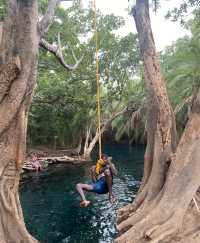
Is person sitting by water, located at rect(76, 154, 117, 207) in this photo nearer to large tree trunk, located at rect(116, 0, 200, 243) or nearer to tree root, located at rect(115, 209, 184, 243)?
large tree trunk, located at rect(116, 0, 200, 243)

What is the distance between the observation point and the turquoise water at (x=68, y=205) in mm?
13625

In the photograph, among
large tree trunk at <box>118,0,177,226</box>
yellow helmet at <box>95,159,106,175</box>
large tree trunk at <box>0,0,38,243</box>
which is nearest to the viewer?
large tree trunk at <box>0,0,38,243</box>

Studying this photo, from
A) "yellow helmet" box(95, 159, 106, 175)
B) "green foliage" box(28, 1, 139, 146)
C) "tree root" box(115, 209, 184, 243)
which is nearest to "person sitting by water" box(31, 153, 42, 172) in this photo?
"green foliage" box(28, 1, 139, 146)

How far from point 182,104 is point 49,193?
398 inches

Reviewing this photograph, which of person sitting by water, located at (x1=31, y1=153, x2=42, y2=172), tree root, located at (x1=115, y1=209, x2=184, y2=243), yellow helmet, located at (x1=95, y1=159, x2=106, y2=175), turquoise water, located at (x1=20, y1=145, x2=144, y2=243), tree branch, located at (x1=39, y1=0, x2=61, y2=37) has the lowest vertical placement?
turquoise water, located at (x1=20, y1=145, x2=144, y2=243)

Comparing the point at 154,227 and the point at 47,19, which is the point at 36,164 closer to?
the point at 47,19

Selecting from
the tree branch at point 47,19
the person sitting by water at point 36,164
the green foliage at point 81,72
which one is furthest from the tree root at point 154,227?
the person sitting by water at point 36,164

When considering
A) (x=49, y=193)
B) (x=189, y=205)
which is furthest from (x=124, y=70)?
(x=189, y=205)

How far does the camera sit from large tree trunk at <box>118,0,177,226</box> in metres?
11.1

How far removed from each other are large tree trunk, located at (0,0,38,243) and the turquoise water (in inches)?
142

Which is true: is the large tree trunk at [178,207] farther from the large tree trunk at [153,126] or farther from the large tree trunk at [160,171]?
the large tree trunk at [153,126]

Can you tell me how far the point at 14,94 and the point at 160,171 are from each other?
4.03 metres

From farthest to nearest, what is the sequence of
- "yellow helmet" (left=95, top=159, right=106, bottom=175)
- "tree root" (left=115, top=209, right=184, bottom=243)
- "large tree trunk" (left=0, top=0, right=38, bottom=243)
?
"yellow helmet" (left=95, top=159, right=106, bottom=175) → "large tree trunk" (left=0, top=0, right=38, bottom=243) → "tree root" (left=115, top=209, right=184, bottom=243)

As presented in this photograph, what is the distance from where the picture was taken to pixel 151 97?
11.9m
